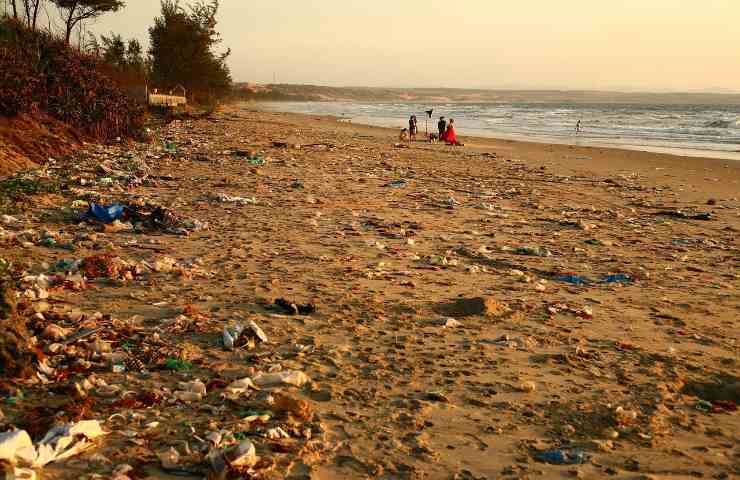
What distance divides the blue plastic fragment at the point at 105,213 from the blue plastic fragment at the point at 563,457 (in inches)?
205

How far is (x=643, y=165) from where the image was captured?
1661 cm

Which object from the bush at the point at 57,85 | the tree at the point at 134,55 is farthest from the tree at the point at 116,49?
the bush at the point at 57,85

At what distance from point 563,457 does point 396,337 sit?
1.50 metres

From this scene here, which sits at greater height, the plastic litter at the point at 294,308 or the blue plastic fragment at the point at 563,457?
the plastic litter at the point at 294,308

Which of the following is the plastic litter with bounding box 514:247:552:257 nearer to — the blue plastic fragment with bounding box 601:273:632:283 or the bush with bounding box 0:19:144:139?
the blue plastic fragment with bounding box 601:273:632:283

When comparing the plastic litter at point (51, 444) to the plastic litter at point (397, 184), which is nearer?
the plastic litter at point (51, 444)

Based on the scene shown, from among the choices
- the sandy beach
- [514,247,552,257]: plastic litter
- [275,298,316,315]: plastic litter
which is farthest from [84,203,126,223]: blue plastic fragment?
[514,247,552,257]: plastic litter

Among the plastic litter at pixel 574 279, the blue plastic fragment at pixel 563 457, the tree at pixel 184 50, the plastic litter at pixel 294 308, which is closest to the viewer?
the blue plastic fragment at pixel 563 457

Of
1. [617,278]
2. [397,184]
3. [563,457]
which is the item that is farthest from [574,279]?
[397,184]

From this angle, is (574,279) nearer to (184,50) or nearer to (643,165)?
(643,165)

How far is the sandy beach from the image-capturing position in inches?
107

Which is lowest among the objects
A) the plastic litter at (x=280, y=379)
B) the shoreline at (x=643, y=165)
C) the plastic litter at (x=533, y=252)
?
the plastic litter at (x=280, y=379)

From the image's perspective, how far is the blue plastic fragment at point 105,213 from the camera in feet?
21.4

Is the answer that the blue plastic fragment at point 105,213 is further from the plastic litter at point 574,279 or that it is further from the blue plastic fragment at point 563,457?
the blue plastic fragment at point 563,457
